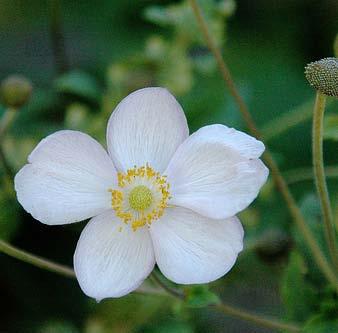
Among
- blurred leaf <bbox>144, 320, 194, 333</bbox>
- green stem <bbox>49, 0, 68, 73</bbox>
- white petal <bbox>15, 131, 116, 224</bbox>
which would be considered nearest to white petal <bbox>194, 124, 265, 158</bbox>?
A: white petal <bbox>15, 131, 116, 224</bbox>

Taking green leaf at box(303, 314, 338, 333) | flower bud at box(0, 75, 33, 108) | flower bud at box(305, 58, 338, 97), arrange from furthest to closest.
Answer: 1. flower bud at box(0, 75, 33, 108)
2. green leaf at box(303, 314, 338, 333)
3. flower bud at box(305, 58, 338, 97)

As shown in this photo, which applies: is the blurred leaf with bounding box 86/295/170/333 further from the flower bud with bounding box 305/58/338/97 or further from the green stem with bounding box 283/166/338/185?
the flower bud with bounding box 305/58/338/97

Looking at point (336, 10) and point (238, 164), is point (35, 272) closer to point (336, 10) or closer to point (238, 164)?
point (238, 164)

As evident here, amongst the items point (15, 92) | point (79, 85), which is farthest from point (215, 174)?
point (79, 85)

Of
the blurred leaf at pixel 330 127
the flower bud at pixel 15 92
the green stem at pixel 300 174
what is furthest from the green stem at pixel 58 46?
the blurred leaf at pixel 330 127

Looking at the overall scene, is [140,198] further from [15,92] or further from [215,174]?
[15,92]

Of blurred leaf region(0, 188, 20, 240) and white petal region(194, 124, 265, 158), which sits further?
blurred leaf region(0, 188, 20, 240)

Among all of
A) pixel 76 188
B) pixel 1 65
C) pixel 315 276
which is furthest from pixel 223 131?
pixel 1 65
